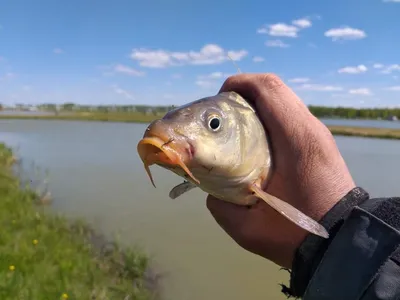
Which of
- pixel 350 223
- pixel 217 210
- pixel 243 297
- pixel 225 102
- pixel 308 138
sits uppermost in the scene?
pixel 225 102

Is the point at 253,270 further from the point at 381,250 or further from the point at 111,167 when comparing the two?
the point at 111,167

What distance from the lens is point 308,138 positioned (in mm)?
2395

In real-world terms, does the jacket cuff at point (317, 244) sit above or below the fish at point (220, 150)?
below

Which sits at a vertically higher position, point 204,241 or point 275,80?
point 275,80

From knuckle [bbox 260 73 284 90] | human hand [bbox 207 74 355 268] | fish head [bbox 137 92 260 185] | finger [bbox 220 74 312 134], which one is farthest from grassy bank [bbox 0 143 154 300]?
knuckle [bbox 260 73 284 90]

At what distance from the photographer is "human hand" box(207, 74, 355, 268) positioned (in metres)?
2.32

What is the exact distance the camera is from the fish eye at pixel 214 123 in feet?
7.25

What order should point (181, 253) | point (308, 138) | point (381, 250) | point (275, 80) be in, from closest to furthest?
point (381, 250), point (308, 138), point (275, 80), point (181, 253)

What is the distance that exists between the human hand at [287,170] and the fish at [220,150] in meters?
0.08

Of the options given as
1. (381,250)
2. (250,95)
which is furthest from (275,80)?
(381,250)

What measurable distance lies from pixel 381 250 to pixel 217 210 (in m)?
1.29

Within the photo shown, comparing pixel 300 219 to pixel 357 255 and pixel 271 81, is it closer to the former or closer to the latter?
pixel 357 255

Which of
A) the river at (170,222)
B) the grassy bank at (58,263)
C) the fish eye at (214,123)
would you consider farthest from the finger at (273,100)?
the river at (170,222)

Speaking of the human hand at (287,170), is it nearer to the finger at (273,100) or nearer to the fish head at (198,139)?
the finger at (273,100)
